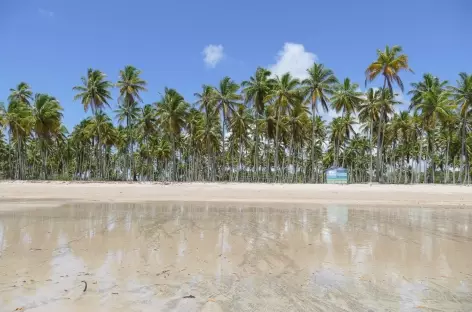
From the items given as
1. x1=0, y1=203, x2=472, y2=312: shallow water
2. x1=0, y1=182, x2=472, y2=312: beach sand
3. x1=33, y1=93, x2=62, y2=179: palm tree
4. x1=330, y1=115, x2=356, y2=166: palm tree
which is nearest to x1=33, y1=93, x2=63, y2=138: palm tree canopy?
x1=33, y1=93, x2=62, y2=179: palm tree

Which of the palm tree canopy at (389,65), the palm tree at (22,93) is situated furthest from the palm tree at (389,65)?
the palm tree at (22,93)

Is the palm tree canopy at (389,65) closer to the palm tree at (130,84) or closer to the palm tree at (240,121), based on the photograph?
the palm tree at (240,121)

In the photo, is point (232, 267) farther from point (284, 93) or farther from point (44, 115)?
point (44, 115)

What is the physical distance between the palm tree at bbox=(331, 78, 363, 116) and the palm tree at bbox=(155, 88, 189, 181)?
21.2 metres

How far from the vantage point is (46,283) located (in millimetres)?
4645

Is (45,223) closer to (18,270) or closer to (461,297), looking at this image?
(18,270)

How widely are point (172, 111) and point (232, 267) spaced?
42.7 m

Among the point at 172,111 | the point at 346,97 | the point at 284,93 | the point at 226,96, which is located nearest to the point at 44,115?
the point at 172,111

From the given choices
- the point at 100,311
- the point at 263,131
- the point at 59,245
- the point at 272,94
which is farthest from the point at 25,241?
the point at 263,131

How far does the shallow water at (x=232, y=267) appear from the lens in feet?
13.5

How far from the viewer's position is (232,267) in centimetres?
571

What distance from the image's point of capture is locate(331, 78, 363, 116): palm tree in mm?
45281

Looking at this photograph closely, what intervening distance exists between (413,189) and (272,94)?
69.5 feet

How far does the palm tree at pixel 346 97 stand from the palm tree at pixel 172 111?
21.2 metres
